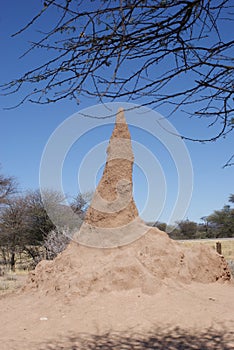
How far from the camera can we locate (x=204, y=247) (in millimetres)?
8891

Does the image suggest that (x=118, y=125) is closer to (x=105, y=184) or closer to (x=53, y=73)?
(x=105, y=184)

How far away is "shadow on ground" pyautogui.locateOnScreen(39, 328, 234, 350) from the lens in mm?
4922

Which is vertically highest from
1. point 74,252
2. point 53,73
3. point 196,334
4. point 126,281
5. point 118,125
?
point 118,125

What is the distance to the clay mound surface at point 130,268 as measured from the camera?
23.7 feet

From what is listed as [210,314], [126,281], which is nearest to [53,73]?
[210,314]

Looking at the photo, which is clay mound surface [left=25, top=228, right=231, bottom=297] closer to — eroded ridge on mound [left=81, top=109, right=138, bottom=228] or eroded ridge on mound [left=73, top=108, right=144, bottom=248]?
eroded ridge on mound [left=73, top=108, right=144, bottom=248]

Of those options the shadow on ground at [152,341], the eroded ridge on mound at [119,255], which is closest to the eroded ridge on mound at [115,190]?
the eroded ridge on mound at [119,255]

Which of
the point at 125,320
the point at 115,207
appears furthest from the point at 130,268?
the point at 115,207

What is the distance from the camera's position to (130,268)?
288 inches

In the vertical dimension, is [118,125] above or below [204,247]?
above

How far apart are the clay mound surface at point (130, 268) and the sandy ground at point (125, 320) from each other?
0.53ft

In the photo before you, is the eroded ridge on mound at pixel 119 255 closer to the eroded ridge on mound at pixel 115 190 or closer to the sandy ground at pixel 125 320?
the eroded ridge on mound at pixel 115 190

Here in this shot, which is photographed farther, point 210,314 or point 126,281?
point 126,281

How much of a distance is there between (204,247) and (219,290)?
1.19 meters
